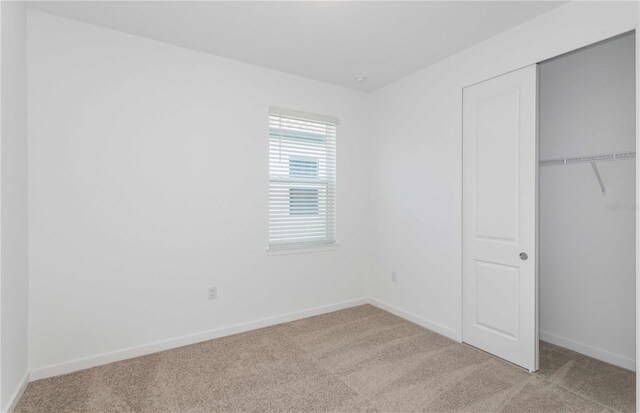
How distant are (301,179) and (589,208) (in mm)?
2675

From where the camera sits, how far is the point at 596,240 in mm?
2820

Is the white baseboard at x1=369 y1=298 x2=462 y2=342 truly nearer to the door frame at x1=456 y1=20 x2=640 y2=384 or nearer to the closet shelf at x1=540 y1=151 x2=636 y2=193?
the door frame at x1=456 y1=20 x2=640 y2=384

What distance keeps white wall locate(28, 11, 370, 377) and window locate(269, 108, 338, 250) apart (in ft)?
0.41

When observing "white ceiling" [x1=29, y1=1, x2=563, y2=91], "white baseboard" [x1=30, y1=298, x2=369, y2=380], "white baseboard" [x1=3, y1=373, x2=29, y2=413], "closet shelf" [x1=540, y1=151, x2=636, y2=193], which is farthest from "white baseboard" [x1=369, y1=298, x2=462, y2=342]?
"white baseboard" [x1=3, y1=373, x2=29, y2=413]

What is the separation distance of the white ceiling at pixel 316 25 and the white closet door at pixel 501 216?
51cm

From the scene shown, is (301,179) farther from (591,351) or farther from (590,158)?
(591,351)

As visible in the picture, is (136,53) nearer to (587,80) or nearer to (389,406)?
(389,406)

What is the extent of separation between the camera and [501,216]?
2.79m

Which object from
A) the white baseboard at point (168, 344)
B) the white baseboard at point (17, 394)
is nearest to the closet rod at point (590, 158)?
the white baseboard at point (168, 344)

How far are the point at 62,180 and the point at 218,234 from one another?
1.28 meters

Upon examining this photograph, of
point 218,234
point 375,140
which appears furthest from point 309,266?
point 375,140

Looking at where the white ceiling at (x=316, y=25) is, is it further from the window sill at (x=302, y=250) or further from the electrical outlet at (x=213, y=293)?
the electrical outlet at (x=213, y=293)

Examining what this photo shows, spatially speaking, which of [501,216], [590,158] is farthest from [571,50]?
[501,216]

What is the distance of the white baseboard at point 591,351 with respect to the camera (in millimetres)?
2604
